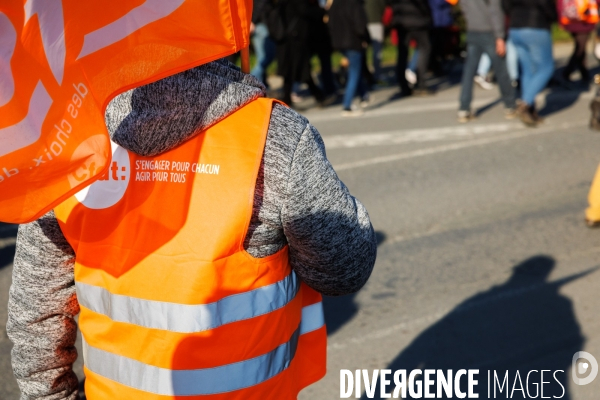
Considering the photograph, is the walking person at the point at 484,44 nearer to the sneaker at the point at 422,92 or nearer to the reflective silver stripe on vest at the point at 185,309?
the sneaker at the point at 422,92

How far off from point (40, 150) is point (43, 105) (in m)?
0.08

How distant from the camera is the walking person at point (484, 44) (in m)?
9.16

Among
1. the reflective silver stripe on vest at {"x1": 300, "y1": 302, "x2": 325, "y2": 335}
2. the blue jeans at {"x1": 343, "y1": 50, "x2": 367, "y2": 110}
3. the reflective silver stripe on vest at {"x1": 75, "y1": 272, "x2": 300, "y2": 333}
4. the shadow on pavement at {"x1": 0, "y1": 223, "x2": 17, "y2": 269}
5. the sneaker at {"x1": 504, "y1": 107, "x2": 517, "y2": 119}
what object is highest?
the reflective silver stripe on vest at {"x1": 75, "y1": 272, "x2": 300, "y2": 333}

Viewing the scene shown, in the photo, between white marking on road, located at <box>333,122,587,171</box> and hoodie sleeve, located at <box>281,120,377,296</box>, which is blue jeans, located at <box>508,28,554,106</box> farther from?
hoodie sleeve, located at <box>281,120,377,296</box>

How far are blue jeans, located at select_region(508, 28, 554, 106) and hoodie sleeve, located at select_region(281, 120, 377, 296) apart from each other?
784 centimetres

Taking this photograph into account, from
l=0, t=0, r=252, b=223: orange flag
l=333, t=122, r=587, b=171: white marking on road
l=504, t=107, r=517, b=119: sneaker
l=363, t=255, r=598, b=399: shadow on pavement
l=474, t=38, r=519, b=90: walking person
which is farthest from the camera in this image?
l=474, t=38, r=519, b=90: walking person

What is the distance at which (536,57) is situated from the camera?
30.2ft

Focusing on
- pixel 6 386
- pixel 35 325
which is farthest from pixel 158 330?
pixel 6 386

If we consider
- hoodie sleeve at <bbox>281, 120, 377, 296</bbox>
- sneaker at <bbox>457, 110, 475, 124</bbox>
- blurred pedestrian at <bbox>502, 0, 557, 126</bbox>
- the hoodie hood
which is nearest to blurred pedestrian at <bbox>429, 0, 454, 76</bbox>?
blurred pedestrian at <bbox>502, 0, 557, 126</bbox>

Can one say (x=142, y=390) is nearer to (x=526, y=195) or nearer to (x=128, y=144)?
(x=128, y=144)

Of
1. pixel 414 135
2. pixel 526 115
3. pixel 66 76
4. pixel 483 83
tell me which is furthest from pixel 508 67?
pixel 66 76

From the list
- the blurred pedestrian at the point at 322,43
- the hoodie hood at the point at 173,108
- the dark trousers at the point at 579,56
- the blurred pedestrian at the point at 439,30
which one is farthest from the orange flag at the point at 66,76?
the blurred pedestrian at the point at 439,30

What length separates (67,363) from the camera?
6.16ft

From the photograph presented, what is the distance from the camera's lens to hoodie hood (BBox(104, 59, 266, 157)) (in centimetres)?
158
